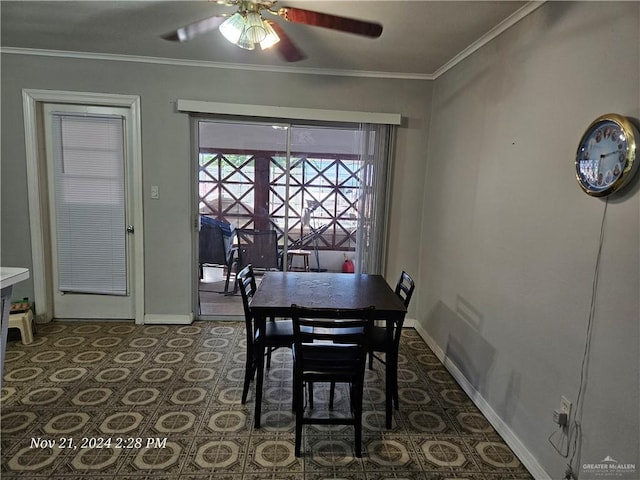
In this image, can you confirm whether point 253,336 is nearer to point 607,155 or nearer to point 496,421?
point 496,421

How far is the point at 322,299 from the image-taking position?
2.23 meters

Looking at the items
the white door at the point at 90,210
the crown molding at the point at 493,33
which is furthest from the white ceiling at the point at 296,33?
the white door at the point at 90,210

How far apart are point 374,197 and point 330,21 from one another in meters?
1.97

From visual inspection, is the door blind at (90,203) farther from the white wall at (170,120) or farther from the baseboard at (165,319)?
the baseboard at (165,319)

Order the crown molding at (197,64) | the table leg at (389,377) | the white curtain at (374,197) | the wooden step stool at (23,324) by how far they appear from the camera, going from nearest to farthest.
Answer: the table leg at (389,377) → the wooden step stool at (23,324) → the crown molding at (197,64) → the white curtain at (374,197)

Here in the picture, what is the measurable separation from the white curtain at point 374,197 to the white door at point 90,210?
7.12 feet

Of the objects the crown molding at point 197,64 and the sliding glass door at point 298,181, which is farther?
the sliding glass door at point 298,181

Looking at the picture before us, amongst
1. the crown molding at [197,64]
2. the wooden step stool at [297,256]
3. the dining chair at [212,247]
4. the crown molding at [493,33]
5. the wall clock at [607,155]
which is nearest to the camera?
the wall clock at [607,155]

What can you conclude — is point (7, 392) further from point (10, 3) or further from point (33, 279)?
point (10, 3)

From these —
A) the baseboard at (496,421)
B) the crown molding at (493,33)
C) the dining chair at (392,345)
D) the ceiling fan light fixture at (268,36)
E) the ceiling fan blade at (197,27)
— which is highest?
the crown molding at (493,33)

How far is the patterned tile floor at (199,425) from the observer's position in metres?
1.83

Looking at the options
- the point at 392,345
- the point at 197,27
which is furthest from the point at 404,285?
the point at 197,27

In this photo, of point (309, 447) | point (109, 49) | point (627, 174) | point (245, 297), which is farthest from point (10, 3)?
point (627, 174)

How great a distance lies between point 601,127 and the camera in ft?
4.85
